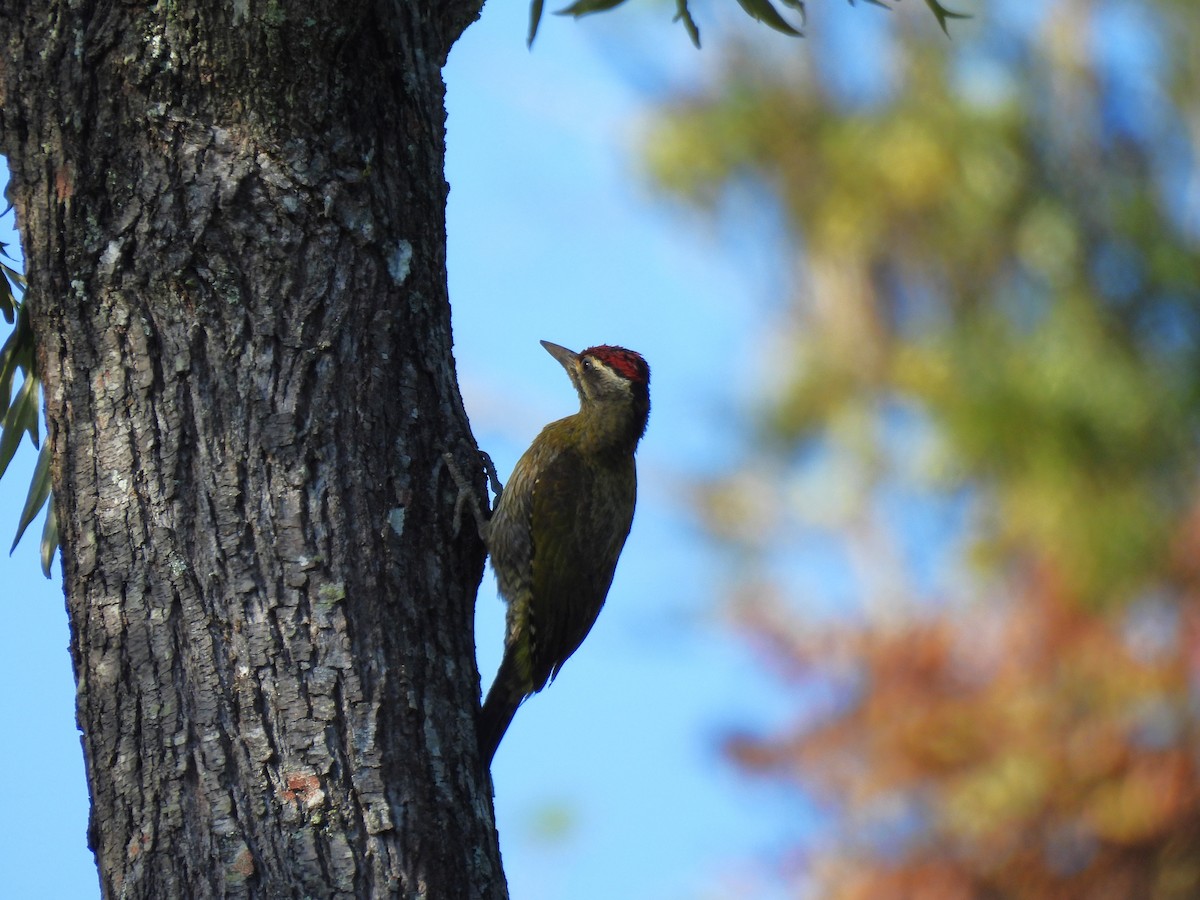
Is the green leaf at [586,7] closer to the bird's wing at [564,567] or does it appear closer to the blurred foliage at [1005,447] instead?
the bird's wing at [564,567]

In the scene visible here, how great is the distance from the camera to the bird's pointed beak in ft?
20.1

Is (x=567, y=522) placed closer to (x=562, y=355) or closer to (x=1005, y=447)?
(x=562, y=355)

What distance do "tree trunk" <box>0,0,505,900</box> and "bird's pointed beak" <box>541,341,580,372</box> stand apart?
8.82 feet

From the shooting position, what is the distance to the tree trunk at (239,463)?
3.04 m

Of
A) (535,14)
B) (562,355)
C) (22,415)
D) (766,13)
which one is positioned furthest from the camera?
(562,355)

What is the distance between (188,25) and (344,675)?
4.58 ft

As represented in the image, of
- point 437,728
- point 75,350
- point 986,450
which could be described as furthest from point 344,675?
point 986,450

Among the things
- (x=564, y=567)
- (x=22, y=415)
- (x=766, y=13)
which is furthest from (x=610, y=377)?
(x=766, y=13)

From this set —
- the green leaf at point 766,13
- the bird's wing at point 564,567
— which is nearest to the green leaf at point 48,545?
the bird's wing at point 564,567

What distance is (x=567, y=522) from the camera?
17.6 feet

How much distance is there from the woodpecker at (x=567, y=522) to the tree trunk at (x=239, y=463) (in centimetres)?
136

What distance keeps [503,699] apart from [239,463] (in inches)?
74.0

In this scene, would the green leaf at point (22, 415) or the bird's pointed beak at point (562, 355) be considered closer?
the green leaf at point (22, 415)

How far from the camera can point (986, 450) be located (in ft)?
46.3
